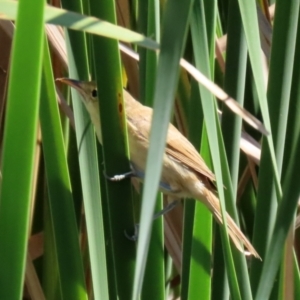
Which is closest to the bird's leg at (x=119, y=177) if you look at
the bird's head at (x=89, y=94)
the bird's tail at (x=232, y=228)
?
the bird's head at (x=89, y=94)

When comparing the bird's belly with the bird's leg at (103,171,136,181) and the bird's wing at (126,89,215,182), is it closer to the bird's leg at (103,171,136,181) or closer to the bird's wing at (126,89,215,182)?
the bird's wing at (126,89,215,182)

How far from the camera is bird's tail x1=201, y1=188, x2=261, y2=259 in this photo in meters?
1.13

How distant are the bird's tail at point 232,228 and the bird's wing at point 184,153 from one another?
48mm

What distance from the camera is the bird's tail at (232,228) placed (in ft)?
3.72

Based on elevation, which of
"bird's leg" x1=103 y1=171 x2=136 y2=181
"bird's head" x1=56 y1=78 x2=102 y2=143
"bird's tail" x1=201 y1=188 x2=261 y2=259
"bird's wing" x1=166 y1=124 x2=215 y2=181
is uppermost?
"bird's head" x1=56 y1=78 x2=102 y2=143

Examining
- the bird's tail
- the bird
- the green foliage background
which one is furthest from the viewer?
the bird

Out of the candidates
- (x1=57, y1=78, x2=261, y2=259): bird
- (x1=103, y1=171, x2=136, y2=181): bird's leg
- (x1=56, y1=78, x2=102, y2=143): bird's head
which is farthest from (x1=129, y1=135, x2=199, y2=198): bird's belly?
(x1=103, y1=171, x2=136, y2=181): bird's leg

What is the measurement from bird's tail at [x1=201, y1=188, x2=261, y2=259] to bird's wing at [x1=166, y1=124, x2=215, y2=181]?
0.05m

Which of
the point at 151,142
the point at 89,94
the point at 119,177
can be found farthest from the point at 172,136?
the point at 151,142

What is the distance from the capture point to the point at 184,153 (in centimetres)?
145

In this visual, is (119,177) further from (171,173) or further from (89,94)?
(171,173)

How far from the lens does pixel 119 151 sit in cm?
97

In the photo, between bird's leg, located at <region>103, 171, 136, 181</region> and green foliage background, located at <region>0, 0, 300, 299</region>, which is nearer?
green foliage background, located at <region>0, 0, 300, 299</region>

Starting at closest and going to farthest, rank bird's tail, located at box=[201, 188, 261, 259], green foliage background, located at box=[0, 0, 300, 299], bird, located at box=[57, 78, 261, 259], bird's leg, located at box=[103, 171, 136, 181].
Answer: green foliage background, located at box=[0, 0, 300, 299]
bird's leg, located at box=[103, 171, 136, 181]
bird's tail, located at box=[201, 188, 261, 259]
bird, located at box=[57, 78, 261, 259]
